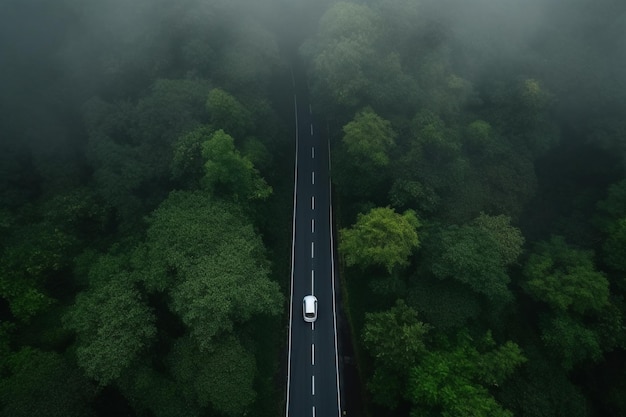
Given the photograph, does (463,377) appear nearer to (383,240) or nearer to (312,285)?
(383,240)

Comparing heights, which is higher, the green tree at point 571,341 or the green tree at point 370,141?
the green tree at point 370,141

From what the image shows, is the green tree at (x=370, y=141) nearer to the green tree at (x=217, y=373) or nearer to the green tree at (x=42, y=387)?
the green tree at (x=217, y=373)

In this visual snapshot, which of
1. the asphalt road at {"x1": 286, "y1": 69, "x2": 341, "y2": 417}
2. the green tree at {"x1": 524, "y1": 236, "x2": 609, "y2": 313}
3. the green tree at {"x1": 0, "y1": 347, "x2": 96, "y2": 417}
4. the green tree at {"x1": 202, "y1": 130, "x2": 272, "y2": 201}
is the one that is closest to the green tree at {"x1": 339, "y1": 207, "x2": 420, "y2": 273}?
the asphalt road at {"x1": 286, "y1": 69, "x2": 341, "y2": 417}

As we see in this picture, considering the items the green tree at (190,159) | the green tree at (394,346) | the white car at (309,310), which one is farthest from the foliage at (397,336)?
the green tree at (190,159)

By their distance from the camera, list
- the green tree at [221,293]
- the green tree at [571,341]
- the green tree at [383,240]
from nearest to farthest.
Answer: the green tree at [221,293] < the green tree at [571,341] < the green tree at [383,240]

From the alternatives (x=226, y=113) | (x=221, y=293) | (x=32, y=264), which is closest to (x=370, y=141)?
(x=226, y=113)

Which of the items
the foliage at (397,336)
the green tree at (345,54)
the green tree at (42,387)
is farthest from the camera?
the green tree at (345,54)
